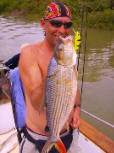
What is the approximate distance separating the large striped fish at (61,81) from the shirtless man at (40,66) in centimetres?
14

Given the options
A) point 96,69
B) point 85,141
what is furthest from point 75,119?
point 96,69

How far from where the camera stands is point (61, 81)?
1617 mm

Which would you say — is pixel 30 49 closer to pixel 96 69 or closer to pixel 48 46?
pixel 48 46

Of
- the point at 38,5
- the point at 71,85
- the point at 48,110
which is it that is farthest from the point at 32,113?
the point at 38,5

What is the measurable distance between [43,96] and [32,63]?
379mm

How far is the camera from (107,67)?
11719 mm

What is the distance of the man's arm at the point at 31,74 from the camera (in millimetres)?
1915

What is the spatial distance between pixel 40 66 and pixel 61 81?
0.51 meters

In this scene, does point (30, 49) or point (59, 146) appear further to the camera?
point (30, 49)

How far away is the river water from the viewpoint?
7216 millimetres

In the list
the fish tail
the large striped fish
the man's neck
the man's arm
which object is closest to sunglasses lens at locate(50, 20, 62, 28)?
the man's neck

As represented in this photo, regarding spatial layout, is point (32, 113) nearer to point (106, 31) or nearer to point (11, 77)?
point (11, 77)

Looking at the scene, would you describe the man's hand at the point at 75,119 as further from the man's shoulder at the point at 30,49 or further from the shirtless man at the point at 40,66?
the man's shoulder at the point at 30,49

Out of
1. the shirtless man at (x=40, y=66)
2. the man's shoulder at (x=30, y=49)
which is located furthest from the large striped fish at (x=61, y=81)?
the man's shoulder at (x=30, y=49)
